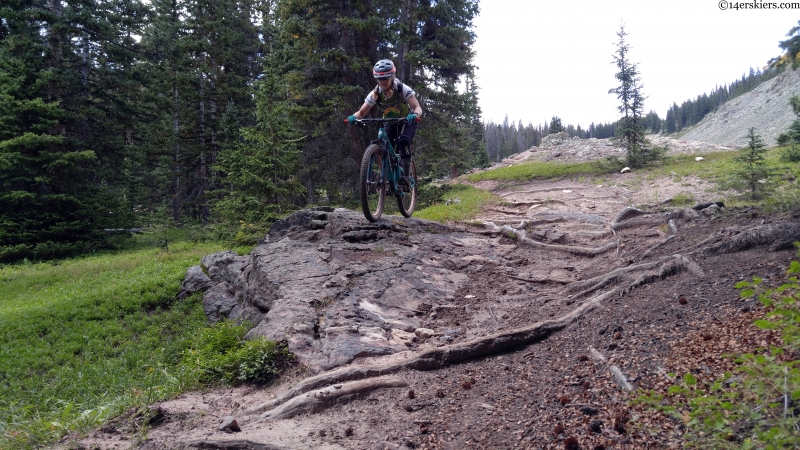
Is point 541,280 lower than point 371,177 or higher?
lower

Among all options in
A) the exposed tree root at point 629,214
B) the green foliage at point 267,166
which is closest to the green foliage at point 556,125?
the green foliage at point 267,166

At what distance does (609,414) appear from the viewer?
8.20 ft

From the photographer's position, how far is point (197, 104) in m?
23.4

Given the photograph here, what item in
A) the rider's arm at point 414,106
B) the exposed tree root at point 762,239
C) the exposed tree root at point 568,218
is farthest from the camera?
the exposed tree root at point 568,218

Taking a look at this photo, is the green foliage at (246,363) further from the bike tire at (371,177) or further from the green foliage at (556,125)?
the green foliage at (556,125)

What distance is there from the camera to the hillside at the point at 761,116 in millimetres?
39156

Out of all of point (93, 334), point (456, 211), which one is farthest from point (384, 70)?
point (93, 334)

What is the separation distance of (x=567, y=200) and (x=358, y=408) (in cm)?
1086

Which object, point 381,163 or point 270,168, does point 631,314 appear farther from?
point 270,168

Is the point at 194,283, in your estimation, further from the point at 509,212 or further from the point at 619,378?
the point at 619,378

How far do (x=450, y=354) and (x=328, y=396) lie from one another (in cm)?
113

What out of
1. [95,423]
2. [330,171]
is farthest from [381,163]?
[330,171]

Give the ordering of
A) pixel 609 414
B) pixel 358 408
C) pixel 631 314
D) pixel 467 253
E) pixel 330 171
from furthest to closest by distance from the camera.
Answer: pixel 330 171 → pixel 467 253 → pixel 631 314 → pixel 358 408 → pixel 609 414

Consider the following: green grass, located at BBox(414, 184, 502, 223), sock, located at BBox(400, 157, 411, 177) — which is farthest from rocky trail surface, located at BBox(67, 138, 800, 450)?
green grass, located at BBox(414, 184, 502, 223)
